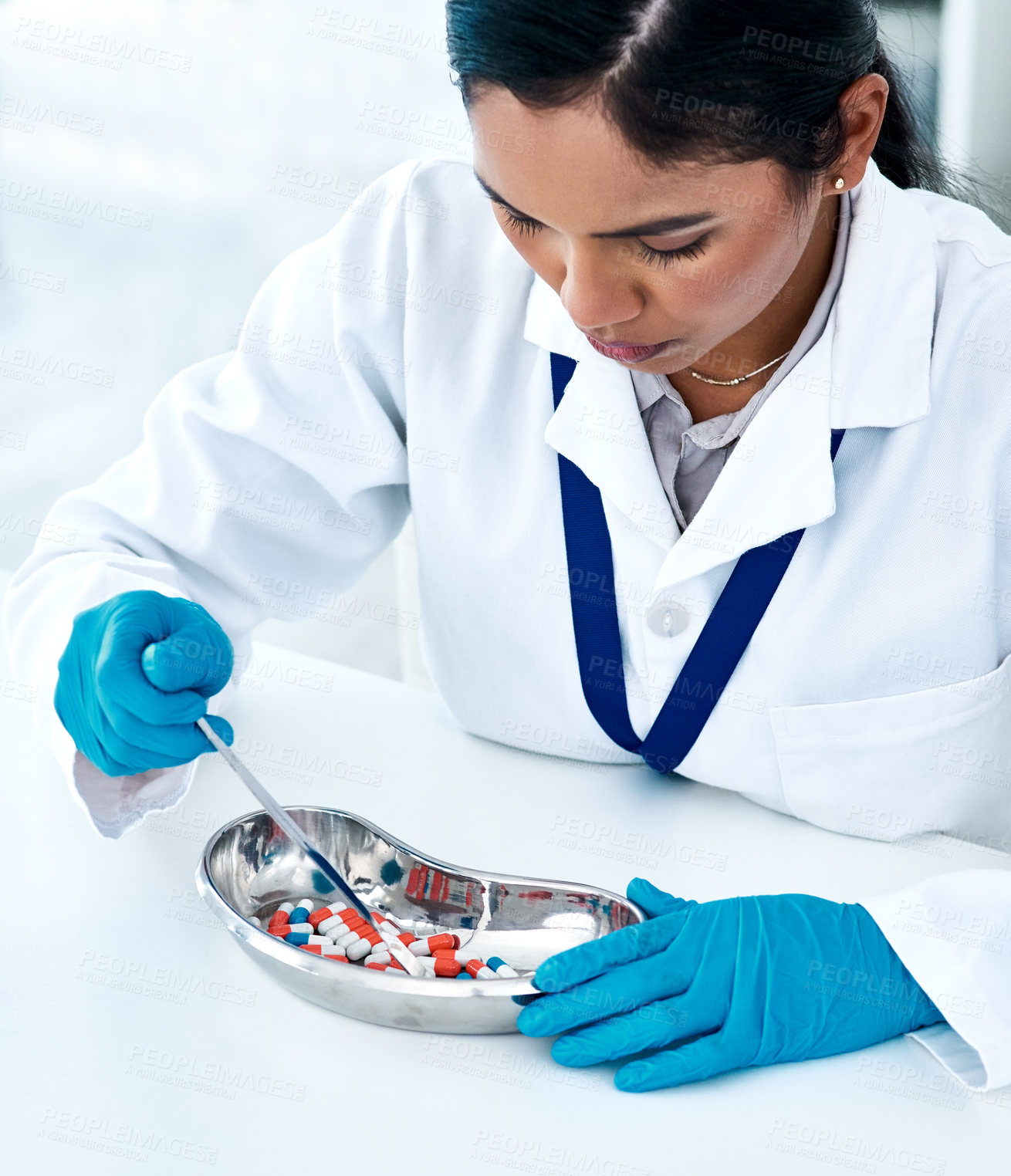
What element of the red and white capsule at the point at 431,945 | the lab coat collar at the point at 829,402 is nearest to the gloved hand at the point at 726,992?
the red and white capsule at the point at 431,945

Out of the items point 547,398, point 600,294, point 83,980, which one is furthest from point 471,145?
point 83,980

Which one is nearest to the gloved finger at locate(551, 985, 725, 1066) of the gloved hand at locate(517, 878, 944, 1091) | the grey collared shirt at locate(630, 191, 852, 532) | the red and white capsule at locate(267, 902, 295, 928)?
the gloved hand at locate(517, 878, 944, 1091)

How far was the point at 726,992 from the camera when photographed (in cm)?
88

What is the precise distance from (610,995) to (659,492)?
49 centimetres

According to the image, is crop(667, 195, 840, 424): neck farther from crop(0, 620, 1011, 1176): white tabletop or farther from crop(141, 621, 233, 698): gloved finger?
crop(141, 621, 233, 698): gloved finger

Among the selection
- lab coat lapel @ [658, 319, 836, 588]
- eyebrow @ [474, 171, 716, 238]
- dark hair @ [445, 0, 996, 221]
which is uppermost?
dark hair @ [445, 0, 996, 221]

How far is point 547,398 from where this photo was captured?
1202 mm

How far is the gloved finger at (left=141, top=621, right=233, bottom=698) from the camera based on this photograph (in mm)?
965

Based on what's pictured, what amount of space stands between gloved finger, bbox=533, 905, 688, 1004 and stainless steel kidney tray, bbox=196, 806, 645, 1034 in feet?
0.06

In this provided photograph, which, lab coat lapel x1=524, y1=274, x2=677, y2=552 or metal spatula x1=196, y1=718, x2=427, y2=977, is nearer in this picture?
metal spatula x1=196, y1=718, x2=427, y2=977

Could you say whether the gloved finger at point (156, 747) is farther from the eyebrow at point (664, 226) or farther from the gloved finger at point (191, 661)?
the eyebrow at point (664, 226)

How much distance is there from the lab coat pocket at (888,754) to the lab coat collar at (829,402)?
0.62 ft

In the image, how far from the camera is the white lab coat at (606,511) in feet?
3.56

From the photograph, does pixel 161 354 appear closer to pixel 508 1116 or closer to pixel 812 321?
pixel 812 321
